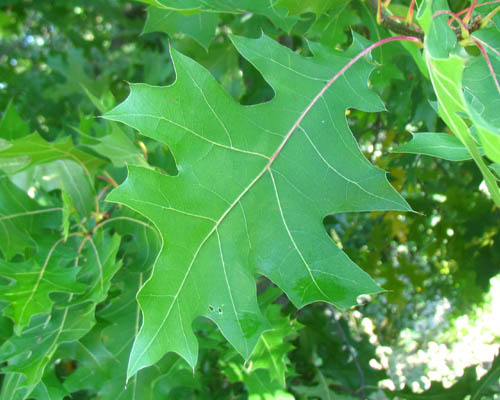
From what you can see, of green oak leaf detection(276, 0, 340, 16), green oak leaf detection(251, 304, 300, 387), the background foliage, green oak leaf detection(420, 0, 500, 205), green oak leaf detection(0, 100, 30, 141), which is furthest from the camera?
green oak leaf detection(0, 100, 30, 141)

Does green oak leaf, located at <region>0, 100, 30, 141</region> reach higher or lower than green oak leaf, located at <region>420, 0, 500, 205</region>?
lower

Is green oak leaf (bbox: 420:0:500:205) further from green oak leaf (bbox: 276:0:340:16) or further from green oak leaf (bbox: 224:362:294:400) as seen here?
green oak leaf (bbox: 224:362:294:400)

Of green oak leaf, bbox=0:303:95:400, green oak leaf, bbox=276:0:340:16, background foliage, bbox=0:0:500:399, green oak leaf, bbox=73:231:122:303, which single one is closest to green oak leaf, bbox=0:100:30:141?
background foliage, bbox=0:0:500:399

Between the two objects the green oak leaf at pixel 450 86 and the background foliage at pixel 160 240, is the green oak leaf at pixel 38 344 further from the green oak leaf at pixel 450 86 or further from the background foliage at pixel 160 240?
the green oak leaf at pixel 450 86

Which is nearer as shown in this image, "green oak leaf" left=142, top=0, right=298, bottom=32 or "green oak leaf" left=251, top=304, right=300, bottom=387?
"green oak leaf" left=142, top=0, right=298, bottom=32

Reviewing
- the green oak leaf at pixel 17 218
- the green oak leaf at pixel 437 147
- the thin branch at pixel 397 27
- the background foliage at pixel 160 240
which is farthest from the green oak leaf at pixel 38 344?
the thin branch at pixel 397 27
